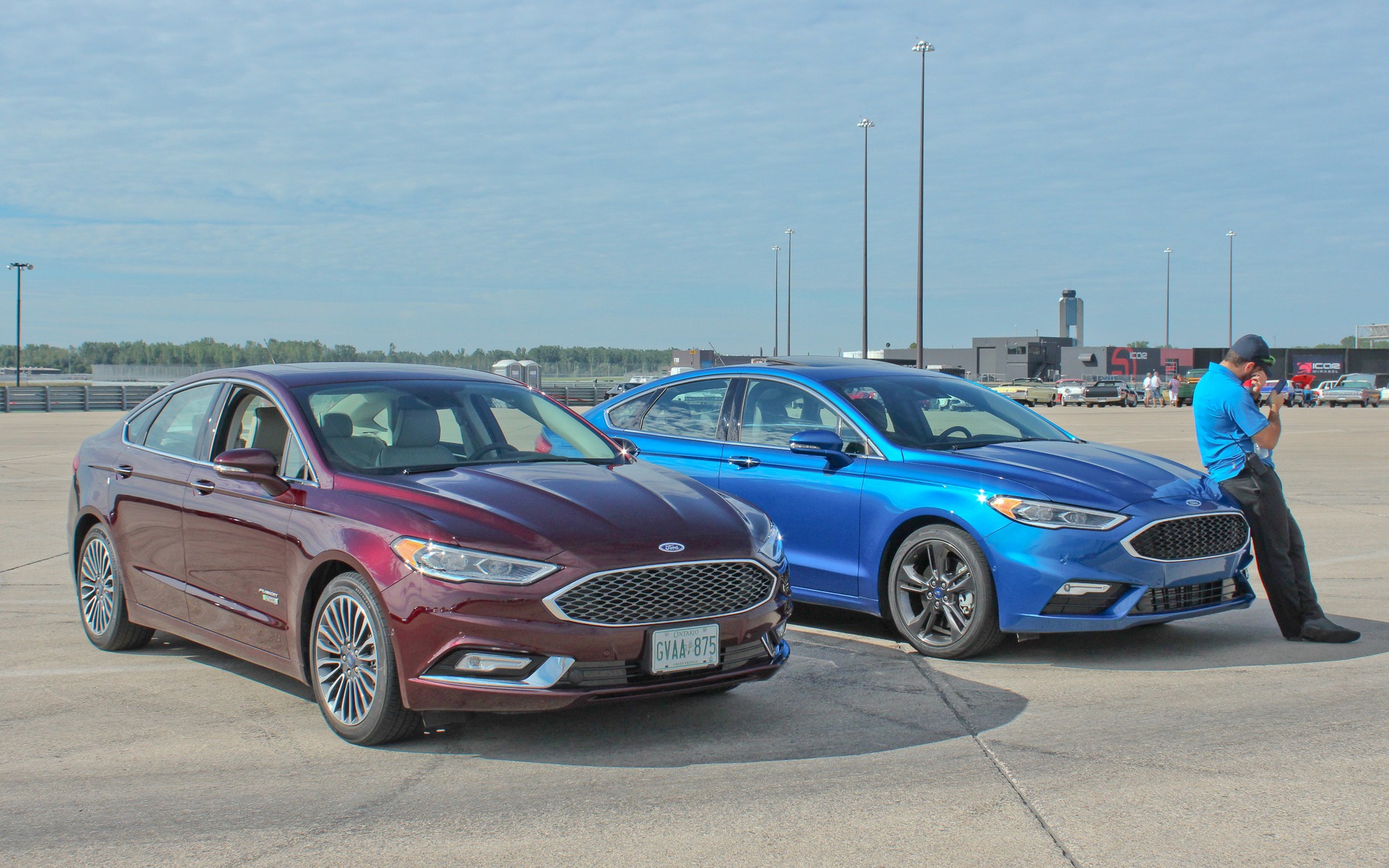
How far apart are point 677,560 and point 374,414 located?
1878 millimetres

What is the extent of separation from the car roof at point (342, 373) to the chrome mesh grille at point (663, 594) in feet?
6.92

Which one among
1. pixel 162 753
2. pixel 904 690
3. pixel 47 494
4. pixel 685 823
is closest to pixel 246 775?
pixel 162 753

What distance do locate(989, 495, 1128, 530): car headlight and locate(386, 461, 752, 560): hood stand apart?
1.78 metres

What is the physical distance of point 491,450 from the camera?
19.5 ft

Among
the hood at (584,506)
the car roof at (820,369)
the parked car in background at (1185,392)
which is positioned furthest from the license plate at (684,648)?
the parked car in background at (1185,392)

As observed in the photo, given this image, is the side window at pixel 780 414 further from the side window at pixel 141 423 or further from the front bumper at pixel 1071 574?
the side window at pixel 141 423

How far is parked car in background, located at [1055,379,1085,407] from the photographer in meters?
60.7

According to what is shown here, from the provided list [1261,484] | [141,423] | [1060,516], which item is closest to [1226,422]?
[1261,484]

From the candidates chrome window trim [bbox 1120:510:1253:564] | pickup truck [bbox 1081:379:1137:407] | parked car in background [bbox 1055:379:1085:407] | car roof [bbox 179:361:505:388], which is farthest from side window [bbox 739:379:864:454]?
parked car in background [bbox 1055:379:1085:407]

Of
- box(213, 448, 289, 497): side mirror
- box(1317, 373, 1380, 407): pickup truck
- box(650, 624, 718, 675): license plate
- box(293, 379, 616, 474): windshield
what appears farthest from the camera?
box(1317, 373, 1380, 407): pickup truck

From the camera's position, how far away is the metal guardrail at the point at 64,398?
51969 millimetres

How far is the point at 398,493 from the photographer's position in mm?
5055

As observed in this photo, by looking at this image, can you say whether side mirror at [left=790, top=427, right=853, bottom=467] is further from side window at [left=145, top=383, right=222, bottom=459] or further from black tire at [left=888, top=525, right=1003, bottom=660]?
side window at [left=145, top=383, right=222, bottom=459]

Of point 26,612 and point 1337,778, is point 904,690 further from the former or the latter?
point 26,612
